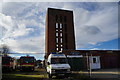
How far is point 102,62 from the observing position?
32.5 m

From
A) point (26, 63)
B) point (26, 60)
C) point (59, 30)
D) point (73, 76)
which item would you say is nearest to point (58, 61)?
point (73, 76)

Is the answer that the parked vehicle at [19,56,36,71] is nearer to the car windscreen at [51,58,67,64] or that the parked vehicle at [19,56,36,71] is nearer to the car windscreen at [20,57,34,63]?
the car windscreen at [20,57,34,63]

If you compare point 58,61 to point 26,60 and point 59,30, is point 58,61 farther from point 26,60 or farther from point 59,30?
point 59,30

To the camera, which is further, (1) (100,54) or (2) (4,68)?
(1) (100,54)

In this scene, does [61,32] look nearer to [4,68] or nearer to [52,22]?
[52,22]

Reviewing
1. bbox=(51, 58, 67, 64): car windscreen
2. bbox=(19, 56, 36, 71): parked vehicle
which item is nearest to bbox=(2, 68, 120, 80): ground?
bbox=(51, 58, 67, 64): car windscreen

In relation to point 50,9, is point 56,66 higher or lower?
lower

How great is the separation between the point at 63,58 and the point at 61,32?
48.5 m

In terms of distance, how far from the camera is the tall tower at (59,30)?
59922mm

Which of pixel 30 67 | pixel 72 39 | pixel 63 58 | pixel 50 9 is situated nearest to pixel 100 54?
pixel 30 67

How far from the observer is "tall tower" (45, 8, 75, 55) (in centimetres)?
5992

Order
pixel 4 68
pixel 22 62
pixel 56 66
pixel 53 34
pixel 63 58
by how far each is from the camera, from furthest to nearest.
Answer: pixel 53 34 → pixel 22 62 → pixel 4 68 → pixel 63 58 → pixel 56 66

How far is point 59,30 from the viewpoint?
63781 millimetres

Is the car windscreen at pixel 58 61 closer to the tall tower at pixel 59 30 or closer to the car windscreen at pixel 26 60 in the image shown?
the car windscreen at pixel 26 60
